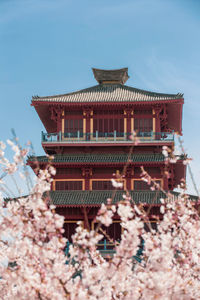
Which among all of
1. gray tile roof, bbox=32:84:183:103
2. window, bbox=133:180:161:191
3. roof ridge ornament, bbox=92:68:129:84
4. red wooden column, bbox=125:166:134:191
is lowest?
window, bbox=133:180:161:191

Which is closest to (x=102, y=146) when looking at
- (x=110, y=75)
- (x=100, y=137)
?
(x=100, y=137)

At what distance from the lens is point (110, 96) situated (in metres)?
34.8

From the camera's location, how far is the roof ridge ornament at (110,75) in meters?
38.6

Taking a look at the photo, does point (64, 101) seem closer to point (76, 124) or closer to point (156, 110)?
point (76, 124)

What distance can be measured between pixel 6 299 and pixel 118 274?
5.08 m

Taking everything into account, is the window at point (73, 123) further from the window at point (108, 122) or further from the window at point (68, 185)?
the window at point (68, 185)

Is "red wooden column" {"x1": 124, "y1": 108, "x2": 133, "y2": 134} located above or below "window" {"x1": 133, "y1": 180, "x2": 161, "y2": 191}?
above

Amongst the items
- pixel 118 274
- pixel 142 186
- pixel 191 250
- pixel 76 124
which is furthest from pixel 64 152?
pixel 118 274

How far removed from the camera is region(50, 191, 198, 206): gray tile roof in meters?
29.8

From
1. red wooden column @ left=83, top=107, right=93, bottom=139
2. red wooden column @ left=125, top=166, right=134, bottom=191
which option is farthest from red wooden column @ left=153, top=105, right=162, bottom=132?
red wooden column @ left=83, top=107, right=93, bottom=139

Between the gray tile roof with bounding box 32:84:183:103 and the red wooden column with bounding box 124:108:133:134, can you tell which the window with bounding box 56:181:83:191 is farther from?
the gray tile roof with bounding box 32:84:183:103

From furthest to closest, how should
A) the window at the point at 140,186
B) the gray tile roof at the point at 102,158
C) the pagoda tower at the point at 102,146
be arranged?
the window at the point at 140,186 < the gray tile roof at the point at 102,158 < the pagoda tower at the point at 102,146

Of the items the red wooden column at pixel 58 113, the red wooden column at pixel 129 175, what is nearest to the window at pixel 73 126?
the red wooden column at pixel 58 113

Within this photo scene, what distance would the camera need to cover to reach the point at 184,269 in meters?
13.4
